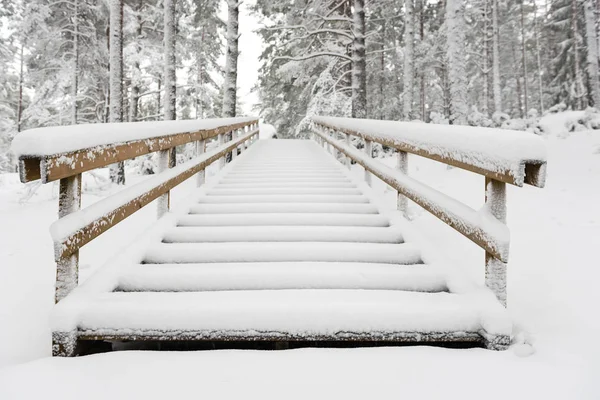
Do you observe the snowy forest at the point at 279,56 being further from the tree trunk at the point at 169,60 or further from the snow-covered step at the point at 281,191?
the snow-covered step at the point at 281,191

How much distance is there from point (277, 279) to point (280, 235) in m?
0.92

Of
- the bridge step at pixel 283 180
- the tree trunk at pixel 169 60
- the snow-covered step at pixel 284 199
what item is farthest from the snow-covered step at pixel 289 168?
the tree trunk at pixel 169 60

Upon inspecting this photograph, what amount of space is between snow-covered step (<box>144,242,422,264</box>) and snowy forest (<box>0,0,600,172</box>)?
781cm

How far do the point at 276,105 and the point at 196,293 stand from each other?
77.6 ft

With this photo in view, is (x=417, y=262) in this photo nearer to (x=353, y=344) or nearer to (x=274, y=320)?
(x=353, y=344)

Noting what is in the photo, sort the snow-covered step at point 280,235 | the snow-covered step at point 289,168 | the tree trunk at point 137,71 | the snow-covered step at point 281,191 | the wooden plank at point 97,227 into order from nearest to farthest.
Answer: the wooden plank at point 97,227, the snow-covered step at point 280,235, the snow-covered step at point 281,191, the snow-covered step at point 289,168, the tree trunk at point 137,71

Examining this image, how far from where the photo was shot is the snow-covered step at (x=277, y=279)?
108 inches

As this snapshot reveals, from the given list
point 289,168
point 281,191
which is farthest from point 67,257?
point 289,168

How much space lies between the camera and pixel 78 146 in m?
2.27

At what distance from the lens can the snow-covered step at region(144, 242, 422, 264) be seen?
322 cm

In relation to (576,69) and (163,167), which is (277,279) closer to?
(163,167)

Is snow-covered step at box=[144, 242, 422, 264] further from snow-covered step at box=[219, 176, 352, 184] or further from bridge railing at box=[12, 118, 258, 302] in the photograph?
snow-covered step at box=[219, 176, 352, 184]

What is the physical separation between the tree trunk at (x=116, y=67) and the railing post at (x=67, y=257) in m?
9.24

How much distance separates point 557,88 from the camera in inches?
1206
